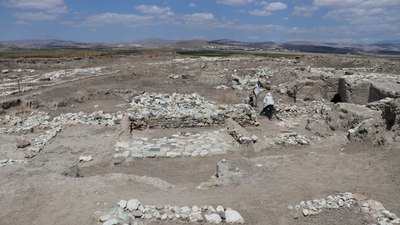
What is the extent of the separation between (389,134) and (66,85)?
19.3m

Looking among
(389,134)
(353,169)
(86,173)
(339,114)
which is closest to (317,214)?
(353,169)

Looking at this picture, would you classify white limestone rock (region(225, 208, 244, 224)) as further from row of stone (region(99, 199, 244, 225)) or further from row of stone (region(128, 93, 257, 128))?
row of stone (region(128, 93, 257, 128))

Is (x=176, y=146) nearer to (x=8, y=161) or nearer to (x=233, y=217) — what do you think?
(x=8, y=161)

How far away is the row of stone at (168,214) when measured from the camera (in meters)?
5.97

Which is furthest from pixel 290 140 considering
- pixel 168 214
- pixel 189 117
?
pixel 168 214

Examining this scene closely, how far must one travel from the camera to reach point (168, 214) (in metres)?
6.10

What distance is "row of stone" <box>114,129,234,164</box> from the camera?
10.6 metres

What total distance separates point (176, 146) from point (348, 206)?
603 cm

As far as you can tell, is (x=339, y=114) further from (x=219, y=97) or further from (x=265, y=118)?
(x=219, y=97)

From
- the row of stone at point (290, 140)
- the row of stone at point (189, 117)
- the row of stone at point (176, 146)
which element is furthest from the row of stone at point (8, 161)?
the row of stone at point (290, 140)

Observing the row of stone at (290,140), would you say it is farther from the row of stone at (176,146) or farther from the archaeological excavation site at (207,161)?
the row of stone at (176,146)

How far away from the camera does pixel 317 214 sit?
20.6ft

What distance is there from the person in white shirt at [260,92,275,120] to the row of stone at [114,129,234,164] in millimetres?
3129

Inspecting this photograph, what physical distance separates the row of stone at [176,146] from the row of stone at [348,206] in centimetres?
454
